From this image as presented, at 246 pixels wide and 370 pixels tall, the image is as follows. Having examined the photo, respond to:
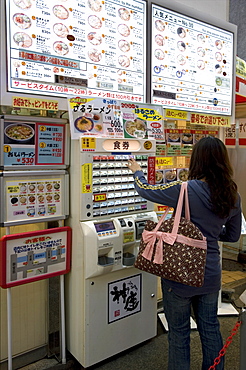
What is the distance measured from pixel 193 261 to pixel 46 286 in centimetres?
136

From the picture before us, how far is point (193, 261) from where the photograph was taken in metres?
2.02

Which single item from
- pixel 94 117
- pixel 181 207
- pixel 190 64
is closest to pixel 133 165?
pixel 94 117

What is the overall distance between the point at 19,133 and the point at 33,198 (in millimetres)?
489

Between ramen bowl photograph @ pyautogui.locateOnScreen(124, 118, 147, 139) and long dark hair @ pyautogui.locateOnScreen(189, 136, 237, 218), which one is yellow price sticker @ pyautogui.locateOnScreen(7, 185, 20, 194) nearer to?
ramen bowl photograph @ pyautogui.locateOnScreen(124, 118, 147, 139)

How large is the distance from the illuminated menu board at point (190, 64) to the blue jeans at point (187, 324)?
189 centimetres

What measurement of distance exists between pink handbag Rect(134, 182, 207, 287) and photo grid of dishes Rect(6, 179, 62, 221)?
906 mm

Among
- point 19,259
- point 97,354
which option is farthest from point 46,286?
point 97,354

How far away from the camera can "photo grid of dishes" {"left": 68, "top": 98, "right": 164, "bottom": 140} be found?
247cm

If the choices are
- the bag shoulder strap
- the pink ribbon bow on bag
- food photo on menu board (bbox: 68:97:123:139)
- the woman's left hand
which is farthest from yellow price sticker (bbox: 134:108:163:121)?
the pink ribbon bow on bag

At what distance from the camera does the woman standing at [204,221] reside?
206 cm

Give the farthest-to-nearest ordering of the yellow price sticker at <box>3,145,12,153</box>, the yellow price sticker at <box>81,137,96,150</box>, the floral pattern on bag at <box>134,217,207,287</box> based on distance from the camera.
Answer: the yellow price sticker at <box>81,137,96,150</box>, the yellow price sticker at <box>3,145,12,153</box>, the floral pattern on bag at <box>134,217,207,287</box>

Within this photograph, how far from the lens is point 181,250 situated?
204 centimetres

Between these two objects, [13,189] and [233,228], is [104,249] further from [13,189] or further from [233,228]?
[233,228]

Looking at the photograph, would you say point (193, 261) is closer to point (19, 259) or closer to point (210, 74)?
point (19, 259)
